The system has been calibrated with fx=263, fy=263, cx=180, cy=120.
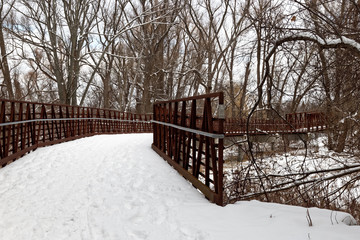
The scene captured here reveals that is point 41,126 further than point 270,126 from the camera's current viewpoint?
No

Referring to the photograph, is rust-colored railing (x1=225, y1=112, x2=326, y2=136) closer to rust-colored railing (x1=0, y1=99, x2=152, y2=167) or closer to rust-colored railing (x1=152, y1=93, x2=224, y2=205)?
rust-colored railing (x1=152, y1=93, x2=224, y2=205)

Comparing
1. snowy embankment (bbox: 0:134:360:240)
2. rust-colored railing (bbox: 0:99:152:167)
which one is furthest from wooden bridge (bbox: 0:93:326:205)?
snowy embankment (bbox: 0:134:360:240)

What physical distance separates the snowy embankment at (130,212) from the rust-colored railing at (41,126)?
1.03 m

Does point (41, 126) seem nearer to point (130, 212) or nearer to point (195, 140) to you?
point (195, 140)

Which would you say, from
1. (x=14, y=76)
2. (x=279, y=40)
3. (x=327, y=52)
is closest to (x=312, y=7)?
(x=279, y=40)

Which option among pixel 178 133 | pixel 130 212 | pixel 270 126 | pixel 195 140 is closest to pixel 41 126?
pixel 178 133

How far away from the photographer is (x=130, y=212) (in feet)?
11.6

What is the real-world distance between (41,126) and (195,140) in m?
10.2

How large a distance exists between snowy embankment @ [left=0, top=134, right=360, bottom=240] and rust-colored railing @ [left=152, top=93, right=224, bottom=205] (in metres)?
0.23

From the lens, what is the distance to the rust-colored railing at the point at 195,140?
3.75 m

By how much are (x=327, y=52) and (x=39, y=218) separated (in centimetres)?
493

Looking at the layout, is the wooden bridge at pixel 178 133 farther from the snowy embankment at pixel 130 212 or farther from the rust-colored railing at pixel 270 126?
the snowy embankment at pixel 130 212

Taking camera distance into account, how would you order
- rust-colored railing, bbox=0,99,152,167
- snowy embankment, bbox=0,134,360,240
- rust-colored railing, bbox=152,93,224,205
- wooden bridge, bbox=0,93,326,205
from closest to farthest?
snowy embankment, bbox=0,134,360,240 < rust-colored railing, bbox=152,93,224,205 < wooden bridge, bbox=0,93,326,205 < rust-colored railing, bbox=0,99,152,167

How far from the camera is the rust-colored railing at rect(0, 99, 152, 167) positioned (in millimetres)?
6113
